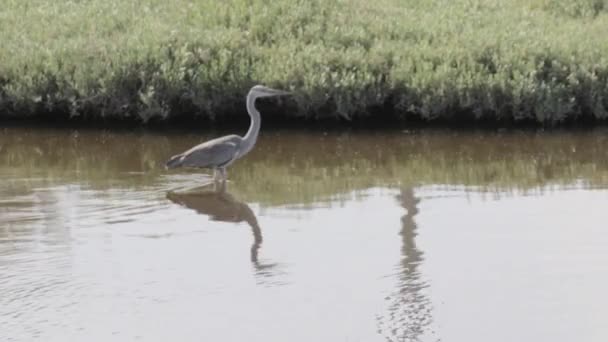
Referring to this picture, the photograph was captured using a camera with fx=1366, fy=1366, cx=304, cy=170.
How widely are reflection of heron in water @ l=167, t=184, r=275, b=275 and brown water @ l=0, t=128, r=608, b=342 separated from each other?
0.10ft

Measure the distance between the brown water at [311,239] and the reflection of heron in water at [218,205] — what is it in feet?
0.10

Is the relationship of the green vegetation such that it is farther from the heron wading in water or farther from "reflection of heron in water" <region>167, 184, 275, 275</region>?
"reflection of heron in water" <region>167, 184, 275, 275</region>

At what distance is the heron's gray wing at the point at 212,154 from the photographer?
13.7 metres

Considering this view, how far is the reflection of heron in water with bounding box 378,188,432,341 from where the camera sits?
30.2 ft

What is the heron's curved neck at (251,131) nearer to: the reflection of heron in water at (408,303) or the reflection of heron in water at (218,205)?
the reflection of heron in water at (218,205)

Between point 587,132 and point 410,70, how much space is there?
220 cm

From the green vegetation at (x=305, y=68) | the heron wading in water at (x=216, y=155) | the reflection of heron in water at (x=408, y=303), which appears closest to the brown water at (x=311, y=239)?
the reflection of heron in water at (x=408, y=303)

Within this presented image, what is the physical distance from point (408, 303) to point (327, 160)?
5112 mm

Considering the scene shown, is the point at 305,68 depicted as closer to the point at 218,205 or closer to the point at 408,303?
the point at 218,205

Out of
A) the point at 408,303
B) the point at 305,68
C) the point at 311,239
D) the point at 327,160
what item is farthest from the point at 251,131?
the point at 408,303

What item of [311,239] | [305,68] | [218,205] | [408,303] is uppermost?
[305,68]

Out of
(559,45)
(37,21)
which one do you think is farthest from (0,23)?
(559,45)

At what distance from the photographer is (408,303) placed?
9773mm

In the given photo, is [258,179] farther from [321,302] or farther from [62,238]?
[321,302]
